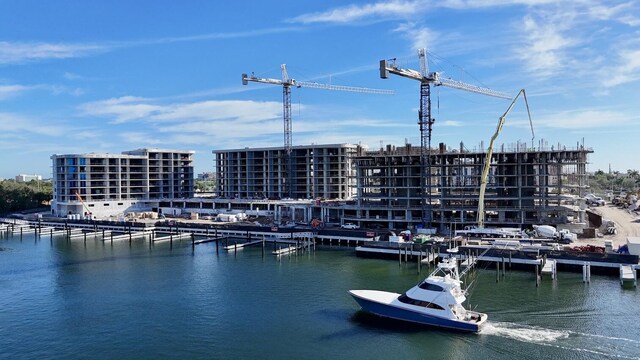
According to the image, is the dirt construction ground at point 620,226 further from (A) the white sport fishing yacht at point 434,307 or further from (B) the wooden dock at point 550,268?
(A) the white sport fishing yacht at point 434,307

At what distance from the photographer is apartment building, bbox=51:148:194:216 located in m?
128

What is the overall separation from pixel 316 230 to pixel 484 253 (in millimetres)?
33910

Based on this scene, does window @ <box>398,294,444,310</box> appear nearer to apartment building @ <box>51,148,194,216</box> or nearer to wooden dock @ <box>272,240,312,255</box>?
wooden dock @ <box>272,240,312,255</box>

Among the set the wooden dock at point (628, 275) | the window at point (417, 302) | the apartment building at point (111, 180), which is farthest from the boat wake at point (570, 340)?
the apartment building at point (111, 180)

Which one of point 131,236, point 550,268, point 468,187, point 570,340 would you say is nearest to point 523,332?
point 570,340

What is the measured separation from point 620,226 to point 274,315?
70162 millimetres

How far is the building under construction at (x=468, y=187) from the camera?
81.9 m

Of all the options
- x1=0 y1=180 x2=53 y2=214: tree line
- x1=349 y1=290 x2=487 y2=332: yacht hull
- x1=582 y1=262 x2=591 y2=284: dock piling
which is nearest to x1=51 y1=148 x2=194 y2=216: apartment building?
x1=0 y1=180 x2=53 y2=214: tree line

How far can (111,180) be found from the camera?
132 meters

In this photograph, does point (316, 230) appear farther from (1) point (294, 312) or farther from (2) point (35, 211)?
(2) point (35, 211)

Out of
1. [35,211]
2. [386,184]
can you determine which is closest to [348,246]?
[386,184]

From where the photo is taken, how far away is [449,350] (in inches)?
1373

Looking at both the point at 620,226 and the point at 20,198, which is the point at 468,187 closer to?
the point at 620,226

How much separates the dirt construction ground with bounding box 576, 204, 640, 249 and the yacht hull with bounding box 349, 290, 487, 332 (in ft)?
132
